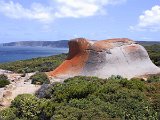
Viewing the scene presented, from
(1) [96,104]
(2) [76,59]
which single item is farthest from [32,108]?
(2) [76,59]

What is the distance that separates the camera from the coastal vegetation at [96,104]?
17516 millimetres

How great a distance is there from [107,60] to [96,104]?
18262 millimetres

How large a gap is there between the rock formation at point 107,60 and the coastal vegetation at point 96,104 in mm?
13406

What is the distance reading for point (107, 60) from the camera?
36938mm

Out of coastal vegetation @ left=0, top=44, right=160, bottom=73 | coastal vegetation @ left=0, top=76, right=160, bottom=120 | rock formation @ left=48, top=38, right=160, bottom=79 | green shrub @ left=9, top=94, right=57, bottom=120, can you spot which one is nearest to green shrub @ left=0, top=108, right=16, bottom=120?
coastal vegetation @ left=0, top=76, right=160, bottom=120

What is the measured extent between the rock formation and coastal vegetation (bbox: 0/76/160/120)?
13.4m

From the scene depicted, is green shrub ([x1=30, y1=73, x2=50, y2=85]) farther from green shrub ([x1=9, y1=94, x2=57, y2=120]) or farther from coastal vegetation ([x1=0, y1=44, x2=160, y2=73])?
coastal vegetation ([x1=0, y1=44, x2=160, y2=73])

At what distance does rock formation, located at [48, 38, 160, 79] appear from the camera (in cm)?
3672

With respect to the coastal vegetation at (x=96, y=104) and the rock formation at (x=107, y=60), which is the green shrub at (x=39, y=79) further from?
the coastal vegetation at (x=96, y=104)

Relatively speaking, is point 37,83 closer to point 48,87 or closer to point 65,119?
point 48,87

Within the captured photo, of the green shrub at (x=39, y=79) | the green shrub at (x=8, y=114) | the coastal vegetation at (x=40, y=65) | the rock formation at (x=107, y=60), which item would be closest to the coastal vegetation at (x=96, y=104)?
the green shrub at (x=8, y=114)

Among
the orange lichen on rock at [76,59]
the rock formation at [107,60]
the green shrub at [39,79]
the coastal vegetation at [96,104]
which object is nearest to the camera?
the coastal vegetation at [96,104]

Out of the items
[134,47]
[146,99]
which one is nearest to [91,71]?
[134,47]

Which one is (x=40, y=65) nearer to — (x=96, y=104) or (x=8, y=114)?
(x=8, y=114)
